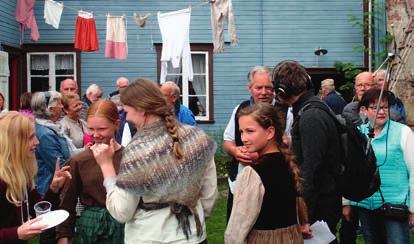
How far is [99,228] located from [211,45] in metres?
12.1

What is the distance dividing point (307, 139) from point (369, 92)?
1.40 meters

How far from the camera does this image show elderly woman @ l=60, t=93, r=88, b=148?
648cm

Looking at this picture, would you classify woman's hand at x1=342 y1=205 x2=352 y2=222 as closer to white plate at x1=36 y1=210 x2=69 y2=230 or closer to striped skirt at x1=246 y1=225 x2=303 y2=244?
striped skirt at x1=246 y1=225 x2=303 y2=244

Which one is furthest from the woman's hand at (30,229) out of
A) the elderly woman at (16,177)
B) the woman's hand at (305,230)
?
the woman's hand at (305,230)

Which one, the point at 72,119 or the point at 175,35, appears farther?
the point at 175,35

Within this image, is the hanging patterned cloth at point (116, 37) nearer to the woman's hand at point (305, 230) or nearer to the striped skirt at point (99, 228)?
the striped skirt at point (99, 228)

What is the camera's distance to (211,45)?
15.7 metres

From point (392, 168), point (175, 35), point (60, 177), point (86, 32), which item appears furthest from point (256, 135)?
point (86, 32)

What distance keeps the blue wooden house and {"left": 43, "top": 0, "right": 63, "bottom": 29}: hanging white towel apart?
1.18m

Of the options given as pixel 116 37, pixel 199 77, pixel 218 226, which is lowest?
pixel 218 226

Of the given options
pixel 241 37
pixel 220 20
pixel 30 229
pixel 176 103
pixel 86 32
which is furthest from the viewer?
pixel 241 37

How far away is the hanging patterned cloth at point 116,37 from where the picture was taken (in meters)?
14.6

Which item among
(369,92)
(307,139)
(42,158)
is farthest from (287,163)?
(42,158)

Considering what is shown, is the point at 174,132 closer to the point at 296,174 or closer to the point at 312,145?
the point at 296,174
